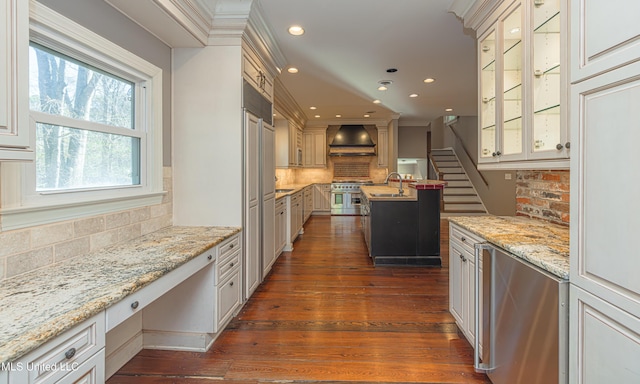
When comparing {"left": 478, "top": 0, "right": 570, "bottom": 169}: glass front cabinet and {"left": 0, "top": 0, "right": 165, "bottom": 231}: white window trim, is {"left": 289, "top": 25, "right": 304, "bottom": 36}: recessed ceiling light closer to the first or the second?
{"left": 0, "top": 0, "right": 165, "bottom": 231}: white window trim

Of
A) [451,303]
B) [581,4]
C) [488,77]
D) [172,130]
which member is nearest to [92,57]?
[172,130]

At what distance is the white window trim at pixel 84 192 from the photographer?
1.35m

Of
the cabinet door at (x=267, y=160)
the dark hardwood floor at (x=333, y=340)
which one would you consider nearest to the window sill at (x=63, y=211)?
the dark hardwood floor at (x=333, y=340)

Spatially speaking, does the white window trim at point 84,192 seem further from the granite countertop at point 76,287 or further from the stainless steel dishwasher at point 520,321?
the stainless steel dishwasher at point 520,321

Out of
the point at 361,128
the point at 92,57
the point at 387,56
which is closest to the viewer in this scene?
the point at 92,57

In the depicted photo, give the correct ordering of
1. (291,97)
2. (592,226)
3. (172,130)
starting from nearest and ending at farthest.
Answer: (592,226) → (172,130) → (291,97)

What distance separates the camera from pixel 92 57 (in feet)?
5.72

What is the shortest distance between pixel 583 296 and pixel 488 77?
189 cm

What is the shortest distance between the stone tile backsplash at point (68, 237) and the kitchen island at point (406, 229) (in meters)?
2.62

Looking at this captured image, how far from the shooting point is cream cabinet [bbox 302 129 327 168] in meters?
8.46

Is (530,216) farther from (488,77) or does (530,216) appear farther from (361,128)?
(361,128)

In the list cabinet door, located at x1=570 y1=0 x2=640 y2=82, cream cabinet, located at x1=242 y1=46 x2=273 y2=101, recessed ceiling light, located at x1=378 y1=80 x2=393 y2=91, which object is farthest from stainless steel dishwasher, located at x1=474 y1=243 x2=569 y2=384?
recessed ceiling light, located at x1=378 y1=80 x2=393 y2=91

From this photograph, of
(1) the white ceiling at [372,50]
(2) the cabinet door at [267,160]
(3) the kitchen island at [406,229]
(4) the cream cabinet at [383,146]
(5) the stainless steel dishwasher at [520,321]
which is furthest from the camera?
(4) the cream cabinet at [383,146]

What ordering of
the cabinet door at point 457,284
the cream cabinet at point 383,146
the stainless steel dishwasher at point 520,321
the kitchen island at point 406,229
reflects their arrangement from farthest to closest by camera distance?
the cream cabinet at point 383,146
the kitchen island at point 406,229
the cabinet door at point 457,284
the stainless steel dishwasher at point 520,321
